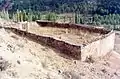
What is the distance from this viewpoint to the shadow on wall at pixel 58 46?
1305cm

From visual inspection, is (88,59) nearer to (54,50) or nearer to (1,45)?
(54,50)

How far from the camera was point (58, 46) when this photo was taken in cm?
1393

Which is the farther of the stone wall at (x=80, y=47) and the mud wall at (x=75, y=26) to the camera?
the mud wall at (x=75, y=26)

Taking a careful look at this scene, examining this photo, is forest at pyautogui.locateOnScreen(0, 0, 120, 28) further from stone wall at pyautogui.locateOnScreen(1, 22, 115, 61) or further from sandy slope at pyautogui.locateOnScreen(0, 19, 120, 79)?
sandy slope at pyautogui.locateOnScreen(0, 19, 120, 79)

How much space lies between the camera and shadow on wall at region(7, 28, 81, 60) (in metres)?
13.1

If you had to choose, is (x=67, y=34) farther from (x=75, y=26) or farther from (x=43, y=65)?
(x=43, y=65)

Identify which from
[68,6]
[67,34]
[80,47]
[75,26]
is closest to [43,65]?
[80,47]

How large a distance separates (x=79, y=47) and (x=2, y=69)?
15.1ft

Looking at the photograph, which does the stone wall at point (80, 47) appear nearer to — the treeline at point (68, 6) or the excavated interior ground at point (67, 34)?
the excavated interior ground at point (67, 34)

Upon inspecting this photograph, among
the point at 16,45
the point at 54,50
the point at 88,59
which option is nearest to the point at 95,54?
the point at 88,59

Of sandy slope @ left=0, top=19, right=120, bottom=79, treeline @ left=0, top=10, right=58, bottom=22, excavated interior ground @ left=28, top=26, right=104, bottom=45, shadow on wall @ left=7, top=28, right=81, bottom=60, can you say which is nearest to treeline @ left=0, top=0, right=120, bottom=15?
treeline @ left=0, top=10, right=58, bottom=22

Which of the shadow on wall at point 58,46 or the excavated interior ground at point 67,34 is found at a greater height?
the shadow on wall at point 58,46

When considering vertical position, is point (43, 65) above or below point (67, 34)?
above

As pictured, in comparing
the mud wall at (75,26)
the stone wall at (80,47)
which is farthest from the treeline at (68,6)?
the stone wall at (80,47)
